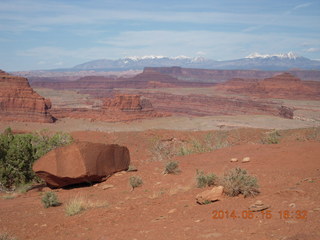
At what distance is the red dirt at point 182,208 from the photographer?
221 inches

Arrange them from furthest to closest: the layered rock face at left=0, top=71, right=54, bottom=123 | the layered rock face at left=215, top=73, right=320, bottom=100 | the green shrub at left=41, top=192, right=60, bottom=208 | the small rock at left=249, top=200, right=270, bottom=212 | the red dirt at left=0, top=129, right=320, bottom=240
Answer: the layered rock face at left=215, top=73, right=320, bottom=100
the layered rock face at left=0, top=71, right=54, bottom=123
the green shrub at left=41, top=192, right=60, bottom=208
the small rock at left=249, top=200, right=270, bottom=212
the red dirt at left=0, top=129, right=320, bottom=240

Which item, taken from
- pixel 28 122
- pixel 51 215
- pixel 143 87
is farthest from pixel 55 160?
pixel 143 87

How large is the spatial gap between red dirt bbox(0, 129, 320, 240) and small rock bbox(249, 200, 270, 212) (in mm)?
119

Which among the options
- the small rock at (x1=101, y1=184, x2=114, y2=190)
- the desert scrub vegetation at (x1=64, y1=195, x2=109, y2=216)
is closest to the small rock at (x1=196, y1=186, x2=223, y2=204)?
the desert scrub vegetation at (x1=64, y1=195, x2=109, y2=216)

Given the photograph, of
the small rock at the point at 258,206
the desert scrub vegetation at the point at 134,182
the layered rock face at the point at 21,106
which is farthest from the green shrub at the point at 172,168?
the layered rock face at the point at 21,106

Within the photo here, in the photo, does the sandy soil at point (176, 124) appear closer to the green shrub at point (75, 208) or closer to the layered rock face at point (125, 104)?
the layered rock face at point (125, 104)

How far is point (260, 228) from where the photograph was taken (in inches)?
215

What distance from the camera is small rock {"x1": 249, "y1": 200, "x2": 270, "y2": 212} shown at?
243 inches

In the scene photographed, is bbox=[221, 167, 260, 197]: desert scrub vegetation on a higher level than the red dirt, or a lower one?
higher

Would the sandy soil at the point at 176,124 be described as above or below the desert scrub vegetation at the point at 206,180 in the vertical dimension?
below

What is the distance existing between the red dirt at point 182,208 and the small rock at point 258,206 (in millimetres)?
119

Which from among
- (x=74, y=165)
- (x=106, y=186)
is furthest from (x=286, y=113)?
(x=74, y=165)

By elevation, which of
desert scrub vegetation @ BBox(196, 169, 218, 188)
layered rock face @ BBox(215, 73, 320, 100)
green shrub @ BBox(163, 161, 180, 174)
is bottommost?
layered rock face @ BBox(215, 73, 320, 100)
